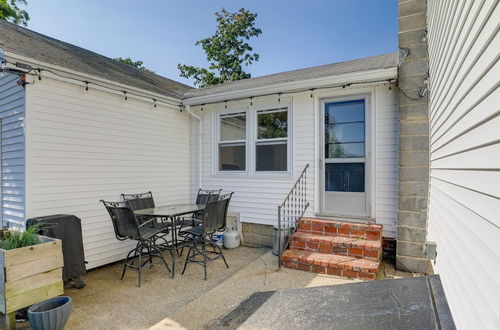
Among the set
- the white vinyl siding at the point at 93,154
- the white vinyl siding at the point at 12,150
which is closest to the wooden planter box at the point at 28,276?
the white vinyl siding at the point at 93,154

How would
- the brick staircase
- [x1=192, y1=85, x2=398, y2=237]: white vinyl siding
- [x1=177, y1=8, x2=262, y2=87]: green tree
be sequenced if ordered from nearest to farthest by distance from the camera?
the brick staircase
[x1=192, y1=85, x2=398, y2=237]: white vinyl siding
[x1=177, y1=8, x2=262, y2=87]: green tree

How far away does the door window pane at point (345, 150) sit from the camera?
4.63 m

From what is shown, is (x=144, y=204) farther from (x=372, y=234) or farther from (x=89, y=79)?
(x=372, y=234)

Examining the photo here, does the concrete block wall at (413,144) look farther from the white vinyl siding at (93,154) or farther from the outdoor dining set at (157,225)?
the white vinyl siding at (93,154)

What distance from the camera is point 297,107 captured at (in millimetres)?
5059

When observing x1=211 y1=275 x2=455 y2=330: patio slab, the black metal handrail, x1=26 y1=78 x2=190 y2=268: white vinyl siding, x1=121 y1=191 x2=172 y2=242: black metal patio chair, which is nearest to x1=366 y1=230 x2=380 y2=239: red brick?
Result: the black metal handrail

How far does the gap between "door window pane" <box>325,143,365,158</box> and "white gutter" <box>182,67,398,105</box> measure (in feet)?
3.43

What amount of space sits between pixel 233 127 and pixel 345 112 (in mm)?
2282

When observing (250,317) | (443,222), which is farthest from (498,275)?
(250,317)

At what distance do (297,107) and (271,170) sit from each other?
1293 mm

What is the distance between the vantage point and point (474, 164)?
4.25 feet

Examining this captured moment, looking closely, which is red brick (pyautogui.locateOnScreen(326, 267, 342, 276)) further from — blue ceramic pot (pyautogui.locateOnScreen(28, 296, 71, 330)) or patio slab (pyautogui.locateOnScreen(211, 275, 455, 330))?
blue ceramic pot (pyautogui.locateOnScreen(28, 296, 71, 330))

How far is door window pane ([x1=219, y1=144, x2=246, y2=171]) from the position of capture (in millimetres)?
5715

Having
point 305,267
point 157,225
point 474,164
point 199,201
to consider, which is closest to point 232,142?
point 199,201
